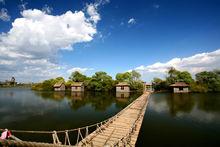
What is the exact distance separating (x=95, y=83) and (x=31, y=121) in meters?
56.5

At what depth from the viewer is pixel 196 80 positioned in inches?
2997

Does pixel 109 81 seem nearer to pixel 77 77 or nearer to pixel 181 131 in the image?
pixel 77 77

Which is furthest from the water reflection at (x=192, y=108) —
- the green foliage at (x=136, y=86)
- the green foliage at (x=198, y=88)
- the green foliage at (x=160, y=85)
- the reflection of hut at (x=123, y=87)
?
the green foliage at (x=136, y=86)

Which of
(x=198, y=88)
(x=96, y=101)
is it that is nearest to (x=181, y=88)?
(x=198, y=88)

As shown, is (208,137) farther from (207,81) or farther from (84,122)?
(207,81)

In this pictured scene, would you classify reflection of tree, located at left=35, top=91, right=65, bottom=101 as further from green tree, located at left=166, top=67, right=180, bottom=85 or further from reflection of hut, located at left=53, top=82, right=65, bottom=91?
green tree, located at left=166, top=67, right=180, bottom=85

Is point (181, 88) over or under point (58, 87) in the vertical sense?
under

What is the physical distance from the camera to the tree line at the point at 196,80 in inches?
2621

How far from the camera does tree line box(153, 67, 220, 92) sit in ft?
218

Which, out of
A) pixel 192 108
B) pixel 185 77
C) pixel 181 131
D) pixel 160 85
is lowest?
pixel 181 131

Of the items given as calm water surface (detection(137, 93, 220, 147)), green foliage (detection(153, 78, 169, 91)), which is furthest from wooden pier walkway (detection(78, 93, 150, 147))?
green foliage (detection(153, 78, 169, 91))

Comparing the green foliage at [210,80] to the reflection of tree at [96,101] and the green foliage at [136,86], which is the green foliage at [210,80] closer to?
the green foliage at [136,86]

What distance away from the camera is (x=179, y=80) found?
72750 mm

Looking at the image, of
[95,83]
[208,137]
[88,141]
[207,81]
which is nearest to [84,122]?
[88,141]
